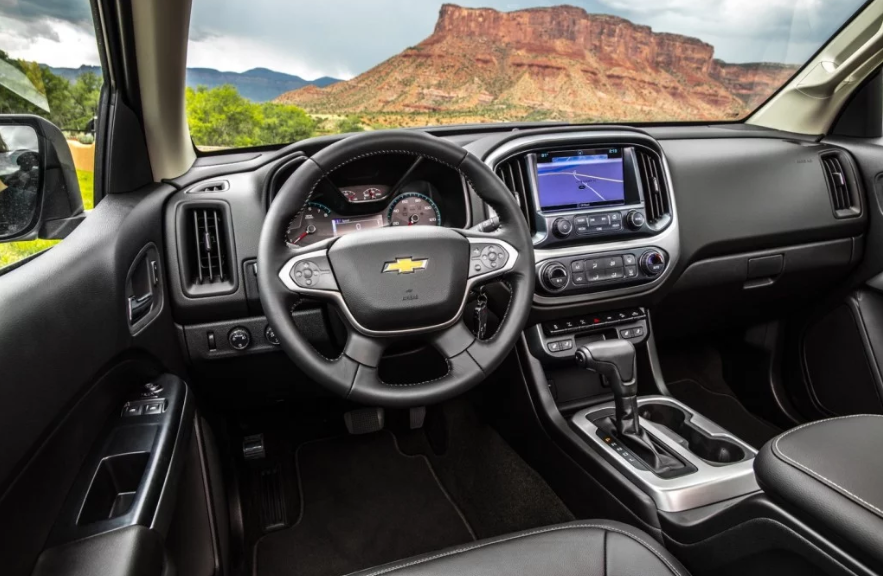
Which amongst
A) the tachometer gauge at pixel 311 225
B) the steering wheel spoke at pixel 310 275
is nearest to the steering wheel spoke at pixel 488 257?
the steering wheel spoke at pixel 310 275

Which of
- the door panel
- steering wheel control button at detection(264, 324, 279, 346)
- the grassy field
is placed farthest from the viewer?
steering wheel control button at detection(264, 324, 279, 346)

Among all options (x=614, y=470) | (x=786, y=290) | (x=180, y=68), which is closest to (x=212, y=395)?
(x=180, y=68)

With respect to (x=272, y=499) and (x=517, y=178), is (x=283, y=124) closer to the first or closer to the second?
(x=517, y=178)

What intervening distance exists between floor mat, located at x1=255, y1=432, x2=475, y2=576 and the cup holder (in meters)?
0.77

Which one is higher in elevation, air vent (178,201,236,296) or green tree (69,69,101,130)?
green tree (69,69,101,130)

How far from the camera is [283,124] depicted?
194 cm

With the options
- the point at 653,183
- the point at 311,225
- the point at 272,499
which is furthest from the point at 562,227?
the point at 272,499

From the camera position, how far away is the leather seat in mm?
1150

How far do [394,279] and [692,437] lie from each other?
44.7 inches

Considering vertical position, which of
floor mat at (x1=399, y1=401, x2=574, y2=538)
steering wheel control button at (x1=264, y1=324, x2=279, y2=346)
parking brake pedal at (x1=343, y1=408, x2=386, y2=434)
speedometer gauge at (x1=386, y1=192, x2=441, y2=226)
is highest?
speedometer gauge at (x1=386, y1=192, x2=441, y2=226)

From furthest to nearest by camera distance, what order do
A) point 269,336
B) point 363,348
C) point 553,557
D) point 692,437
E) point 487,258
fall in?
point 692,437 < point 269,336 < point 487,258 < point 363,348 < point 553,557

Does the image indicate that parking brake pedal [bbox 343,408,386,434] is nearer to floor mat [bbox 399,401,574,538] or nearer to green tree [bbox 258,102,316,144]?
floor mat [bbox 399,401,574,538]

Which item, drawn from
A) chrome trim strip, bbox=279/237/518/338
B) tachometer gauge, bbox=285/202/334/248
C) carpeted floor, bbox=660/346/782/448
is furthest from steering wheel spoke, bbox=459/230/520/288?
carpeted floor, bbox=660/346/782/448

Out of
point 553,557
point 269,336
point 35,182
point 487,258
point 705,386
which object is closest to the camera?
point 553,557
